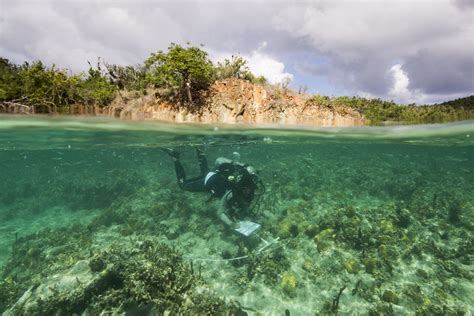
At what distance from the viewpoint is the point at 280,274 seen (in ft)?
31.7

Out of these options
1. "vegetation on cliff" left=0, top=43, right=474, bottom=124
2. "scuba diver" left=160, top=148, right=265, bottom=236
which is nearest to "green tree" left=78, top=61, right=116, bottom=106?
"vegetation on cliff" left=0, top=43, right=474, bottom=124

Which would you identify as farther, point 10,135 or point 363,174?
point 363,174

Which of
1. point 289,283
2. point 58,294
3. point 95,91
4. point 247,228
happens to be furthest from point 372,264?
point 95,91

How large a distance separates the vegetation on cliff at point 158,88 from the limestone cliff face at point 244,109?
0.44 metres

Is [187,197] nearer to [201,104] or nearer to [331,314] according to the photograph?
[201,104]

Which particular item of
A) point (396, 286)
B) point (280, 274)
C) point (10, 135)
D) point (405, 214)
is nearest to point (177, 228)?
point (280, 274)

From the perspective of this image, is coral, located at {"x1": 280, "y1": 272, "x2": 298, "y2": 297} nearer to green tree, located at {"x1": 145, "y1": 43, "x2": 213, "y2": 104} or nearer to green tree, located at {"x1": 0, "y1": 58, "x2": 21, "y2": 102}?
green tree, located at {"x1": 145, "y1": 43, "x2": 213, "y2": 104}

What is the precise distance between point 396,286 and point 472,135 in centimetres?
1838

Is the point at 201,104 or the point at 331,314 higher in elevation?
the point at 201,104

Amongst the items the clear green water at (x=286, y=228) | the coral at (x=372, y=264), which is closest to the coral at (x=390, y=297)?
the clear green water at (x=286, y=228)

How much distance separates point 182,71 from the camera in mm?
17016

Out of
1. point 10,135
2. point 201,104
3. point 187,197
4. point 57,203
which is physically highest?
point 201,104

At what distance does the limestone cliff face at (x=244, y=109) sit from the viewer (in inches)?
688

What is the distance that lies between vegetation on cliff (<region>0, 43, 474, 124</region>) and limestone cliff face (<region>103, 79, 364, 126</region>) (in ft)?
1.44
